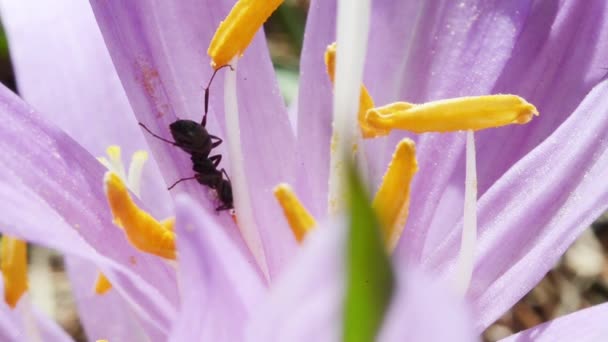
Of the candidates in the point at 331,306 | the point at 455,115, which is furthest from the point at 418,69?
the point at 331,306

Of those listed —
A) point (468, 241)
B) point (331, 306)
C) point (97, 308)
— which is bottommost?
point (97, 308)

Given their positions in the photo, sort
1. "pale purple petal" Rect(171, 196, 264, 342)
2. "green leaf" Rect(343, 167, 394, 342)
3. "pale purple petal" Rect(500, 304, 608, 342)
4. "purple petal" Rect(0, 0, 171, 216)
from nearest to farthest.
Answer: "green leaf" Rect(343, 167, 394, 342)
"pale purple petal" Rect(171, 196, 264, 342)
"pale purple petal" Rect(500, 304, 608, 342)
"purple petal" Rect(0, 0, 171, 216)

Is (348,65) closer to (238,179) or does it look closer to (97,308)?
(238,179)

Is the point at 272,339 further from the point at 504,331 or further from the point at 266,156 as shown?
the point at 504,331

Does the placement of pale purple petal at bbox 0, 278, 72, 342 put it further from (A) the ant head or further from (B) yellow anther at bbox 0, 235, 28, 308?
(A) the ant head

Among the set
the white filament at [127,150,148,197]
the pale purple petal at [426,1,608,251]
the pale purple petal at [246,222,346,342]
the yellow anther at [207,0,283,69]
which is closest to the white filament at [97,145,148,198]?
the white filament at [127,150,148,197]

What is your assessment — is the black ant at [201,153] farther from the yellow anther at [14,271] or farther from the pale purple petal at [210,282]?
the pale purple petal at [210,282]

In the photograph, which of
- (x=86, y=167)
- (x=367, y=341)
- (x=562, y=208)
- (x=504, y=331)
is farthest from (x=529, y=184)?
(x=504, y=331)
